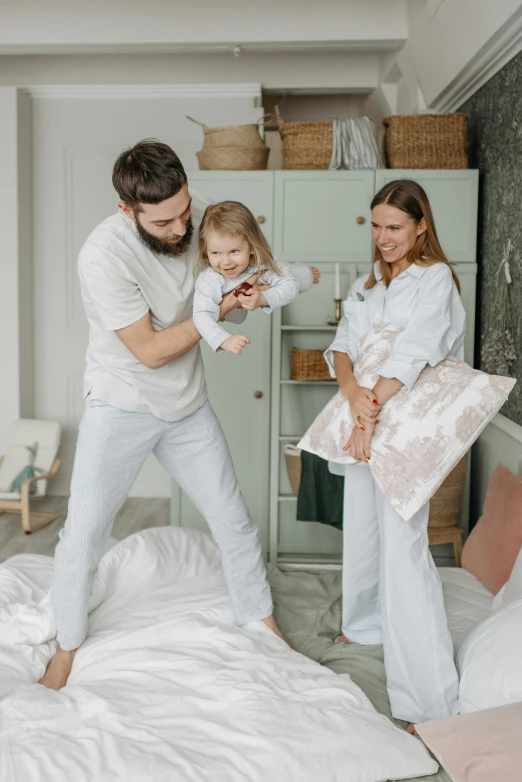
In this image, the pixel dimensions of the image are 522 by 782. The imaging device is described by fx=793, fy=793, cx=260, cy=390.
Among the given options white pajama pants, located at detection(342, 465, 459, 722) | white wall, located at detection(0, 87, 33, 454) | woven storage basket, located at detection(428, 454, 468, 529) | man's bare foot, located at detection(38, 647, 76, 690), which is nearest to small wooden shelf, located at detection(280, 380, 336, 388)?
woven storage basket, located at detection(428, 454, 468, 529)

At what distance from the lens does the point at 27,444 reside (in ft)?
16.1

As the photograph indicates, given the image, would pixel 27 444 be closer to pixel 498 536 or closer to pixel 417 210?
pixel 498 536

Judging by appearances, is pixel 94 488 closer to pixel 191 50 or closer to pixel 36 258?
pixel 191 50

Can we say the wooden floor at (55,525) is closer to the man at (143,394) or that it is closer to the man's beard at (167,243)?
the man at (143,394)

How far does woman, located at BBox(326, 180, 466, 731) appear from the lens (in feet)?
7.16

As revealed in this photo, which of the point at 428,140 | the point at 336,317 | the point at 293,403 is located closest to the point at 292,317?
the point at 336,317

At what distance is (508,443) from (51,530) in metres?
2.60

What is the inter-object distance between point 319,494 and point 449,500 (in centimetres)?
58

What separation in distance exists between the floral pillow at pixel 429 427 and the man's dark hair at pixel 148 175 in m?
0.78

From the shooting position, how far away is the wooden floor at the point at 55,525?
13.6ft

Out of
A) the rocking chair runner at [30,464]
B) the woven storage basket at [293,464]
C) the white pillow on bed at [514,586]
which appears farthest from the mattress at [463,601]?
the rocking chair runner at [30,464]

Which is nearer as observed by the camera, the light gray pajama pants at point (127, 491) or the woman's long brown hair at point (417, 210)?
the woman's long brown hair at point (417, 210)

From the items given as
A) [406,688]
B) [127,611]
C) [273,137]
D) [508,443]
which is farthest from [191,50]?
[406,688]

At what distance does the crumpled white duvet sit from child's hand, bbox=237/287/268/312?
3.29 feet
